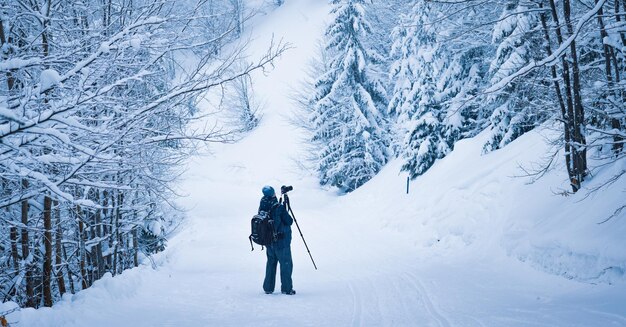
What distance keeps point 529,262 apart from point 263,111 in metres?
36.4

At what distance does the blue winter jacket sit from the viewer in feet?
20.7

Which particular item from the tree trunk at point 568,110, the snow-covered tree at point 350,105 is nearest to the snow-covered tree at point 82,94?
the tree trunk at point 568,110

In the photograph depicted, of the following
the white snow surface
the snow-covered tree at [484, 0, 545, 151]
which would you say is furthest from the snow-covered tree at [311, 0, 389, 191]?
the snow-covered tree at [484, 0, 545, 151]

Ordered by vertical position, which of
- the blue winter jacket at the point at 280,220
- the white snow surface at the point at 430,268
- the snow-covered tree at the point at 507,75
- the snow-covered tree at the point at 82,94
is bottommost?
the white snow surface at the point at 430,268

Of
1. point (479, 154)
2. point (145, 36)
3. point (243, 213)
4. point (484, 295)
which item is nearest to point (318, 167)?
point (243, 213)

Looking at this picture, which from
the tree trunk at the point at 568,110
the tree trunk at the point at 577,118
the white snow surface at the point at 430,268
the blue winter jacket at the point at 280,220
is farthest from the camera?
the tree trunk at the point at 568,110

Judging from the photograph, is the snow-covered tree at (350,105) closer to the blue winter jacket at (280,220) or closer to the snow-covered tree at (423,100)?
the snow-covered tree at (423,100)

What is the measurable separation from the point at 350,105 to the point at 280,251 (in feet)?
55.6

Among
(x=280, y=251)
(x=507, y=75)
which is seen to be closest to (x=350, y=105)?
(x=507, y=75)

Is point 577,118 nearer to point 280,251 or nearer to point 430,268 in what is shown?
point 430,268

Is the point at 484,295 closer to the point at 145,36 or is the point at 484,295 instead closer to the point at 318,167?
the point at 145,36

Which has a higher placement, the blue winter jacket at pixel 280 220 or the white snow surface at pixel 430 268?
the blue winter jacket at pixel 280 220

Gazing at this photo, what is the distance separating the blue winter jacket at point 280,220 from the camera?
6.30m

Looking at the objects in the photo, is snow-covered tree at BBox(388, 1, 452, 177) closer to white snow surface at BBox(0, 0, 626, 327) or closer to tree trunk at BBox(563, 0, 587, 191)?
white snow surface at BBox(0, 0, 626, 327)
